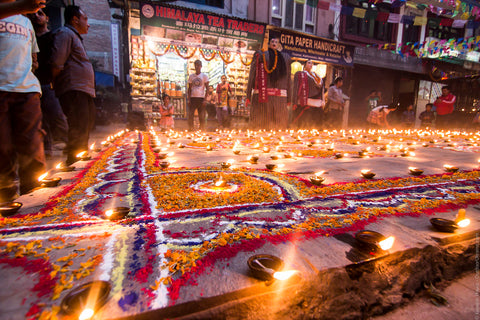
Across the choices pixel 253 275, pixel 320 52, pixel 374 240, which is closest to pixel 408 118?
pixel 320 52

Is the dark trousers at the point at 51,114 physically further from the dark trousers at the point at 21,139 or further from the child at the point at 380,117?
the child at the point at 380,117

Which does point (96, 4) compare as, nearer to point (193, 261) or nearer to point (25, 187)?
point (25, 187)

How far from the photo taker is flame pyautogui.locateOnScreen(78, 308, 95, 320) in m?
0.71

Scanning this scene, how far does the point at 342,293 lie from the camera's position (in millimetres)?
977

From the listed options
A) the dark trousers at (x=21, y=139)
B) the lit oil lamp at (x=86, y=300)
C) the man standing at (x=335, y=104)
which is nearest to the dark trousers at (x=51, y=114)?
the dark trousers at (x=21, y=139)

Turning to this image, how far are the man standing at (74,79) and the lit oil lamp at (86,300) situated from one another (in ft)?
9.75

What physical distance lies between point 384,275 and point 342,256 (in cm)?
20

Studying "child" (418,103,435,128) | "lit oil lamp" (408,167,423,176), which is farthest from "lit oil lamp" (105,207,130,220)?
"child" (418,103,435,128)

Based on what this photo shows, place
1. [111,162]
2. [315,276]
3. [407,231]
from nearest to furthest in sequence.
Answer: [315,276] → [407,231] → [111,162]

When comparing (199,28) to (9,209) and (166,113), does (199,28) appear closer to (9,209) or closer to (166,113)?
(166,113)

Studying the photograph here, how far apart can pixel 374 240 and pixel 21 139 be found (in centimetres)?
323

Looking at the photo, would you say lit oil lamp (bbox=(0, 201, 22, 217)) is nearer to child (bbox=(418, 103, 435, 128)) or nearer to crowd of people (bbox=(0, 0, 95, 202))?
crowd of people (bbox=(0, 0, 95, 202))

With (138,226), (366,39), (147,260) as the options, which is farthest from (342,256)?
(366,39)

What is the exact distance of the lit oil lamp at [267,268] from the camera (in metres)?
0.88
